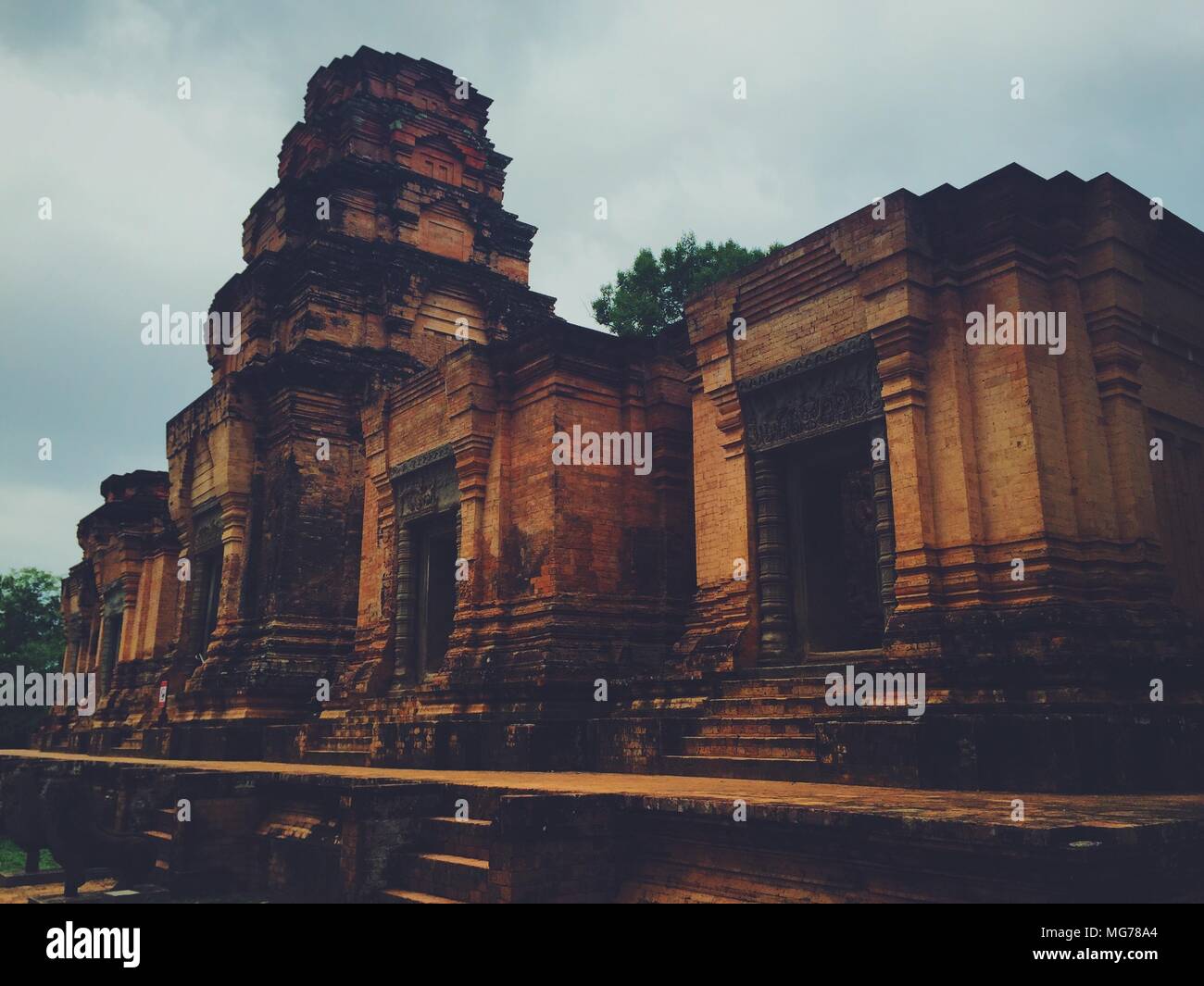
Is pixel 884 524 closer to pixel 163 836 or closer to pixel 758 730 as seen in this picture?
pixel 758 730

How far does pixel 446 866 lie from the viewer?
7508 mm

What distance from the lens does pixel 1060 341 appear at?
9.28 metres

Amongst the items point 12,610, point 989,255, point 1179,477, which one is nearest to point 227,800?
point 989,255

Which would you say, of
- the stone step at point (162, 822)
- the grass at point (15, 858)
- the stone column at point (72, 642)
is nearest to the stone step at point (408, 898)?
the stone step at point (162, 822)

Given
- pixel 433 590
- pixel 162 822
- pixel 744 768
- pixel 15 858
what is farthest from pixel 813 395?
pixel 15 858

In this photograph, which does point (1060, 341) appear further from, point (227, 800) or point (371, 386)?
point (371, 386)

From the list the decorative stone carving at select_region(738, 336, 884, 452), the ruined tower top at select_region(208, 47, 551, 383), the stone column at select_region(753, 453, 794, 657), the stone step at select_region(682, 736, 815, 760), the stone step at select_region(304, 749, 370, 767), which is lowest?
the stone step at select_region(304, 749, 370, 767)

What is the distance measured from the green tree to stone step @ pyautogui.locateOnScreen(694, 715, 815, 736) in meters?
37.7

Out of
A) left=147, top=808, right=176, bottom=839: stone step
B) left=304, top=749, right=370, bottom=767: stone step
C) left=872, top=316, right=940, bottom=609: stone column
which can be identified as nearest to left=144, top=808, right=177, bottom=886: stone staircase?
left=147, top=808, right=176, bottom=839: stone step

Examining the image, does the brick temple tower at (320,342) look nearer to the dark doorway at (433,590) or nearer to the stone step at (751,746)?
the dark doorway at (433,590)

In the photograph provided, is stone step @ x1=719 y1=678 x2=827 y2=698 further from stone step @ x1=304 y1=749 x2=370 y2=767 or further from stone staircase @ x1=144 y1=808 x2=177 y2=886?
stone staircase @ x1=144 y1=808 x2=177 y2=886

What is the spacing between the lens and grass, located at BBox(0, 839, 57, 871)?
55.6ft

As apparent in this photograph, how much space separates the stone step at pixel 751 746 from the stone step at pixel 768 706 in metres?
0.33

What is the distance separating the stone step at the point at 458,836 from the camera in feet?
24.5
